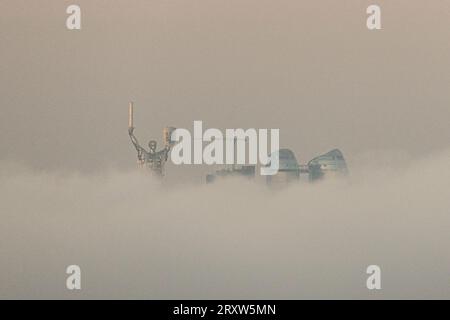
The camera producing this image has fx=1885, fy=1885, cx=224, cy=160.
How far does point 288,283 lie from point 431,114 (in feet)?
4.05

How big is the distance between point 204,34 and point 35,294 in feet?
5.66

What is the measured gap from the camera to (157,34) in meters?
10.5

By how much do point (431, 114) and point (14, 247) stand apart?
2436 millimetres

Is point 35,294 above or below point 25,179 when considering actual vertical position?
below

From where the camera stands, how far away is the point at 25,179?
10453 mm

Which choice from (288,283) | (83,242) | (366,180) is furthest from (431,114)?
(83,242)

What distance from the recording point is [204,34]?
10.5 meters

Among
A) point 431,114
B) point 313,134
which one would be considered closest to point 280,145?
point 313,134

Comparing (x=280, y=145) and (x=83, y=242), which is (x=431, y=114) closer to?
(x=280, y=145)

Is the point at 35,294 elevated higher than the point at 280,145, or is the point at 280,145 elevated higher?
the point at 280,145

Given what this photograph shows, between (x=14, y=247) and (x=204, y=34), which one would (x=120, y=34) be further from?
(x=14, y=247)
